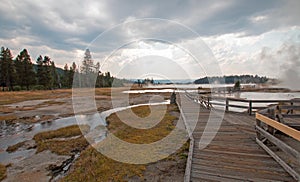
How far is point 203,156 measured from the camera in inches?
212

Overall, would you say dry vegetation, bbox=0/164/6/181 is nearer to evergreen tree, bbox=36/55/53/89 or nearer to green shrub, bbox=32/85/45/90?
evergreen tree, bbox=36/55/53/89

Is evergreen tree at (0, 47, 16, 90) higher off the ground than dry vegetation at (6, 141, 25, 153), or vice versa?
evergreen tree at (0, 47, 16, 90)

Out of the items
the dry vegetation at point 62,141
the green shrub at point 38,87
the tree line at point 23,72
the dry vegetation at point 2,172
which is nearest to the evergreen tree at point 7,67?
the tree line at point 23,72

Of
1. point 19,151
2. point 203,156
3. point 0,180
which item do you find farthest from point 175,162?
point 19,151

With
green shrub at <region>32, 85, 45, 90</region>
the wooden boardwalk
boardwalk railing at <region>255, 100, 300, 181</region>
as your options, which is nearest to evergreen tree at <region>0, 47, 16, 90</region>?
green shrub at <region>32, 85, 45, 90</region>

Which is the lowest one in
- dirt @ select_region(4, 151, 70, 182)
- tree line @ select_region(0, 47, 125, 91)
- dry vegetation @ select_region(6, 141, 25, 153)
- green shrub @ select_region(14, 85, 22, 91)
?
dry vegetation @ select_region(6, 141, 25, 153)

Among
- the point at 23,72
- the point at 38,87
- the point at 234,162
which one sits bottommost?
the point at 234,162

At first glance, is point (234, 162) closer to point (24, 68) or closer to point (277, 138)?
point (277, 138)

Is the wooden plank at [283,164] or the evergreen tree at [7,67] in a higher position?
the evergreen tree at [7,67]

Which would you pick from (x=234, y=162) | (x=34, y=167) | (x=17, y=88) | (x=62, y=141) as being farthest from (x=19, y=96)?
(x=234, y=162)

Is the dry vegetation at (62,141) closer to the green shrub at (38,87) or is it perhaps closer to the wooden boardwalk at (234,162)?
the wooden boardwalk at (234,162)

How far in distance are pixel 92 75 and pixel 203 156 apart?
68.5 metres

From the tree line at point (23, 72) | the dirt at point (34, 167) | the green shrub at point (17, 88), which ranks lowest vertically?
the dirt at point (34, 167)

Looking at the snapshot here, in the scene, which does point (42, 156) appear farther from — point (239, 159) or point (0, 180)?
point (239, 159)
